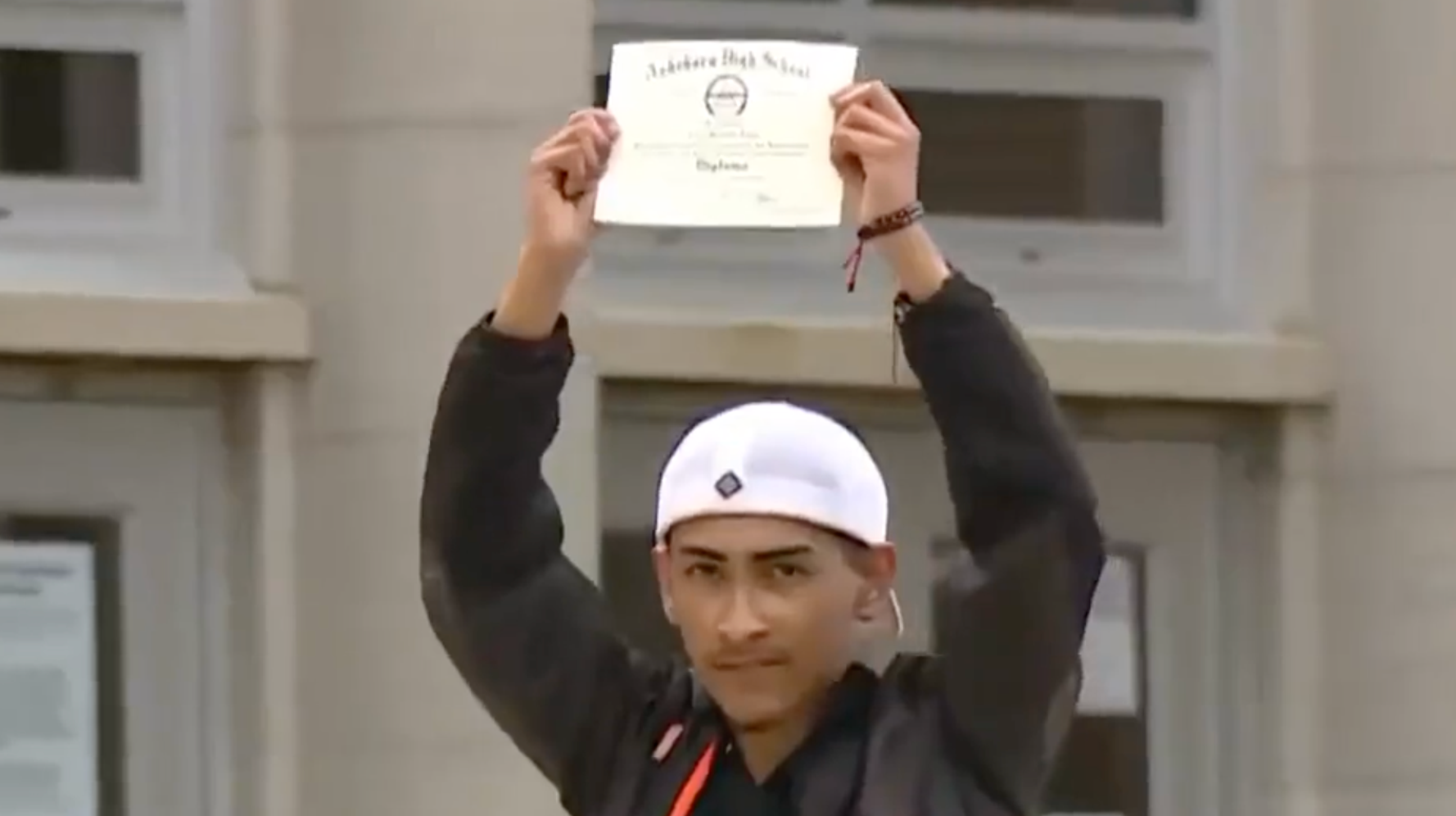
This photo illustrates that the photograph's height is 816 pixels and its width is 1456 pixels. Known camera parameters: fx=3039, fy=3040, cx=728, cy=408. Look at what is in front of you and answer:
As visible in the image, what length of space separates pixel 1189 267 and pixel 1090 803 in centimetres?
79

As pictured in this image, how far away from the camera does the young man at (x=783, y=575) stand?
207 cm

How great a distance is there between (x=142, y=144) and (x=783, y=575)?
221cm

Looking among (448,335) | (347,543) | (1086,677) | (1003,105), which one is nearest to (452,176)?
(448,335)

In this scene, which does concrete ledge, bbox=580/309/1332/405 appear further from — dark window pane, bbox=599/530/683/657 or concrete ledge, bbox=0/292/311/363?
concrete ledge, bbox=0/292/311/363

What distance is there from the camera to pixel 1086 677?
4.36m

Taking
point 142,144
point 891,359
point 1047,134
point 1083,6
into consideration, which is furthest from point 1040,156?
point 142,144

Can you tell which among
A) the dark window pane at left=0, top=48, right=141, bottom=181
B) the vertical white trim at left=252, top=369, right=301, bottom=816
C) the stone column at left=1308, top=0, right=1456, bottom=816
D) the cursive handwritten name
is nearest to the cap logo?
the cursive handwritten name

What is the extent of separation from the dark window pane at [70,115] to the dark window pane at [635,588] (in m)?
0.82

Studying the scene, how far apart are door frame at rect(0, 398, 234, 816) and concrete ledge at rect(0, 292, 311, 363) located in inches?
5.5

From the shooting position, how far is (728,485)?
2.10 metres

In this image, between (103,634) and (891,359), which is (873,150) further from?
(103,634)

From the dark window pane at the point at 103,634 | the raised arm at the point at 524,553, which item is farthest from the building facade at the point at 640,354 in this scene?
the raised arm at the point at 524,553

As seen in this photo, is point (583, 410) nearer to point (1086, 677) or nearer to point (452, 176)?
point (452, 176)

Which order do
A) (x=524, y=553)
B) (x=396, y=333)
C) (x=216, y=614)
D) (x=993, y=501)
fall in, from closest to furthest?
(x=993, y=501) < (x=524, y=553) < (x=396, y=333) < (x=216, y=614)
